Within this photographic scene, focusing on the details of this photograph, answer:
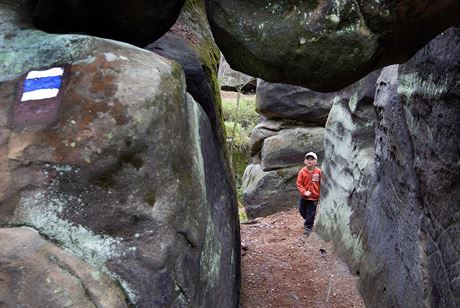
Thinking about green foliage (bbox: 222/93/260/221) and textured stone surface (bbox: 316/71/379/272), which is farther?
green foliage (bbox: 222/93/260/221)

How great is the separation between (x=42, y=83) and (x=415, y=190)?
122 inches

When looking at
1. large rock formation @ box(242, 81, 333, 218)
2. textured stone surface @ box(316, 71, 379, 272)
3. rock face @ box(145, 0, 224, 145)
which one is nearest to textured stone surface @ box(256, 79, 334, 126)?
large rock formation @ box(242, 81, 333, 218)

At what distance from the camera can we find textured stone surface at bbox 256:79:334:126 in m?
11.2

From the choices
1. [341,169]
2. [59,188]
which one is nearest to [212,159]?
[59,188]

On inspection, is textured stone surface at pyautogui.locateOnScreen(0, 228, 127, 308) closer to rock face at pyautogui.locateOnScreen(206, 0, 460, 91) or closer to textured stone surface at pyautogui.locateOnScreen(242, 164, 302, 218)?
rock face at pyautogui.locateOnScreen(206, 0, 460, 91)

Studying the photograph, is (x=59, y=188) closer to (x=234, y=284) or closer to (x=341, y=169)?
(x=234, y=284)

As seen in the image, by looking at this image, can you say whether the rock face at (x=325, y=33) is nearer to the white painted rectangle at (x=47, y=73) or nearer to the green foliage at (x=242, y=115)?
the white painted rectangle at (x=47, y=73)

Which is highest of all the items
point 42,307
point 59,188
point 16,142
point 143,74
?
point 143,74

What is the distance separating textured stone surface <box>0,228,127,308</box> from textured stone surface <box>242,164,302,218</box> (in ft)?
28.7

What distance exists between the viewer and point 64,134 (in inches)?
116

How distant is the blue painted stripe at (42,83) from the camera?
3.09 meters

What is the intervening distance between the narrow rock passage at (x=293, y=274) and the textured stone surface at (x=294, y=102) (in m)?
3.27

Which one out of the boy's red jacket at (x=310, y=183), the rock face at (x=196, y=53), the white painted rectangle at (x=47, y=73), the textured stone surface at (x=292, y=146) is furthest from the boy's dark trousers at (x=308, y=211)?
the white painted rectangle at (x=47, y=73)

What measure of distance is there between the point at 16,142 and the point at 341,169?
215 inches
